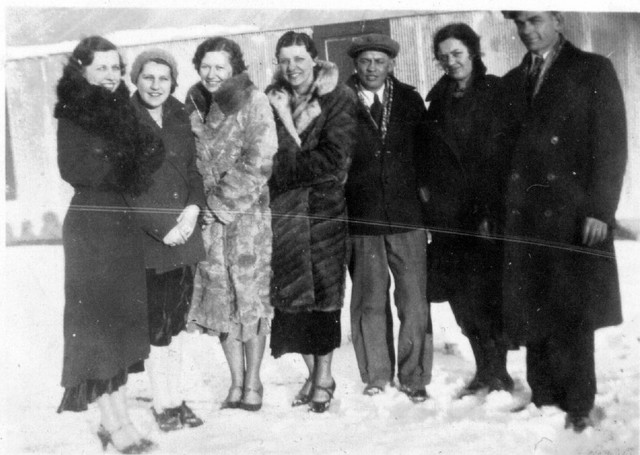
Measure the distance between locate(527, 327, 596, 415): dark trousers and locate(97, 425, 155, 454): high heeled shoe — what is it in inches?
62.2

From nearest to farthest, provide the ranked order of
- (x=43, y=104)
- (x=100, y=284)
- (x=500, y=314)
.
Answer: (x=100, y=284)
(x=43, y=104)
(x=500, y=314)

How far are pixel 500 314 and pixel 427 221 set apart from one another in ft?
1.63

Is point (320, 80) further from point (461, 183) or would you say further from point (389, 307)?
point (389, 307)

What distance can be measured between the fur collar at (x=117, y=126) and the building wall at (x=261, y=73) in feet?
0.54

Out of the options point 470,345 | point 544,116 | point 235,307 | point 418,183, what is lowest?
point 470,345

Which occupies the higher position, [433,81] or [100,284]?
[433,81]

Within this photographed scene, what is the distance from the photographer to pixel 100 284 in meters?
2.52

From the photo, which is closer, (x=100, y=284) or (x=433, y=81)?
(x=100, y=284)

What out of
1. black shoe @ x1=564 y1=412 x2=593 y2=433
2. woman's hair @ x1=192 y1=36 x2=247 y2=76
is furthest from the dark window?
black shoe @ x1=564 y1=412 x2=593 y2=433

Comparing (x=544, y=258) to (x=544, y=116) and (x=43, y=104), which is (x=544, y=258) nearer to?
(x=544, y=116)

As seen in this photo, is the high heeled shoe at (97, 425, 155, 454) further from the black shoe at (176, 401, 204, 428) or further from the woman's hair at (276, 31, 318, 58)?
the woman's hair at (276, 31, 318, 58)

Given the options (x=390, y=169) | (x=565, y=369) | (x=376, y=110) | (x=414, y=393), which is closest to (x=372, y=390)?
(x=414, y=393)

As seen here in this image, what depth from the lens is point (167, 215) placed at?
266cm

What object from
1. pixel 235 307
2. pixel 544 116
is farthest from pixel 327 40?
pixel 235 307
